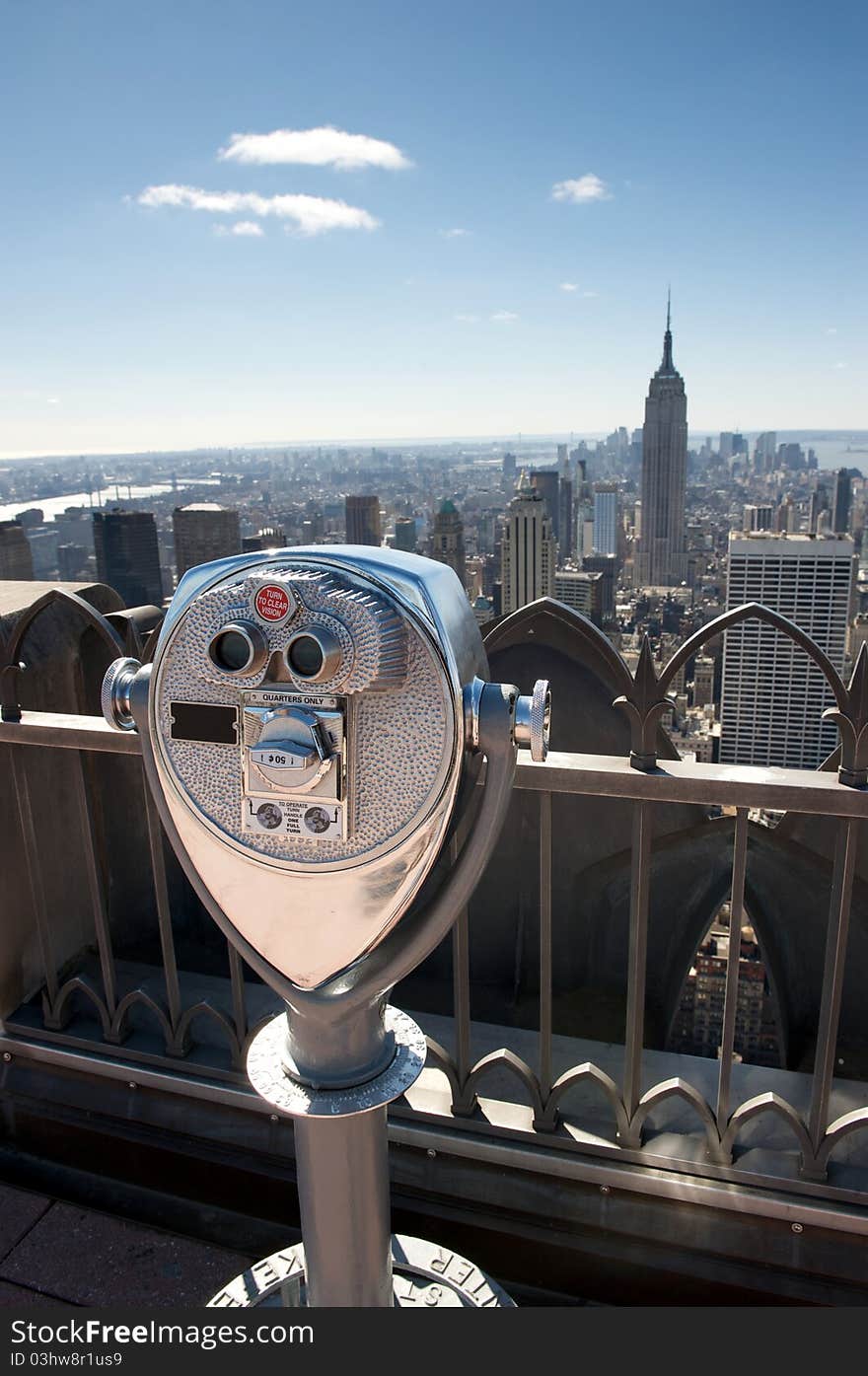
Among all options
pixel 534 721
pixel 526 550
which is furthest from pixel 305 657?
pixel 526 550

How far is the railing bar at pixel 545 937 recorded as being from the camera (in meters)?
1.96

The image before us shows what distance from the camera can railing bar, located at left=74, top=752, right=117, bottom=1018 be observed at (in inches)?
91.5

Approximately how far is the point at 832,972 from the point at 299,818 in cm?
125

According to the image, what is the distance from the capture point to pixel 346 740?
1.11 meters

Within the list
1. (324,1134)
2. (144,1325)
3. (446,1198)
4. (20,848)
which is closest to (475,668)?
(324,1134)

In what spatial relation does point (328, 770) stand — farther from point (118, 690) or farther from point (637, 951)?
point (637, 951)

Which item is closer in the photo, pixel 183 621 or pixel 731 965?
pixel 183 621

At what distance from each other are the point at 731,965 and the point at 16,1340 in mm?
1440

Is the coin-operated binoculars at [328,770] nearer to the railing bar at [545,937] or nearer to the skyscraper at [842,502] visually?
the railing bar at [545,937]

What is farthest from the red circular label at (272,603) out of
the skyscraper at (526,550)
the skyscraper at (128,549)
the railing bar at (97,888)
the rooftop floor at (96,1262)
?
the skyscraper at (526,550)

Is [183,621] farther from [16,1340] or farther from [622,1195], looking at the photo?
[622,1195]

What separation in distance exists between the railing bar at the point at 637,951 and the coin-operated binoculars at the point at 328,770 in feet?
2.29

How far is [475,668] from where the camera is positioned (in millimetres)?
→ 1265

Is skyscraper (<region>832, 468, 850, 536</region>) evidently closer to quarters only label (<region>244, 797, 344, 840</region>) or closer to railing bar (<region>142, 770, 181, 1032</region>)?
railing bar (<region>142, 770, 181, 1032</region>)
